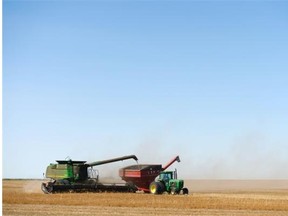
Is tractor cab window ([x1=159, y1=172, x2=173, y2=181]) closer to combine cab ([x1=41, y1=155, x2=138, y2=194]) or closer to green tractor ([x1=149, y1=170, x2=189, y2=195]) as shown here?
green tractor ([x1=149, y1=170, x2=189, y2=195])

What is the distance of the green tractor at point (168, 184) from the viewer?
35906 mm

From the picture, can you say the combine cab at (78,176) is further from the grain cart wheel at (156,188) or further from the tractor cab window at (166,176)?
the tractor cab window at (166,176)

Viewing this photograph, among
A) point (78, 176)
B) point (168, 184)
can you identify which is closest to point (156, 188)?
point (168, 184)

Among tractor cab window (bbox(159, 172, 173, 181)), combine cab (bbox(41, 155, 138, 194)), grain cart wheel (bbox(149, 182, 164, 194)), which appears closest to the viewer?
combine cab (bbox(41, 155, 138, 194))

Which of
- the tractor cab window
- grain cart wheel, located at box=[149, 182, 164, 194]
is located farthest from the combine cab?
the tractor cab window

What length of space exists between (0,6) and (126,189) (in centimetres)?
2600

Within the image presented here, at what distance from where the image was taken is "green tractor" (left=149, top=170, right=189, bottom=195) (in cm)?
3591

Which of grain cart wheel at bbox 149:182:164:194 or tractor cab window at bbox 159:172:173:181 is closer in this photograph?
grain cart wheel at bbox 149:182:164:194

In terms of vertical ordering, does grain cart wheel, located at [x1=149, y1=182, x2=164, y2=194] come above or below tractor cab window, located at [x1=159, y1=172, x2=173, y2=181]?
below

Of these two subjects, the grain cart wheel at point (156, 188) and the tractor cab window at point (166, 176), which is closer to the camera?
the grain cart wheel at point (156, 188)

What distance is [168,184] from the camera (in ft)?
121

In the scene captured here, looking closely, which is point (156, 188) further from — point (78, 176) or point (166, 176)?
point (78, 176)

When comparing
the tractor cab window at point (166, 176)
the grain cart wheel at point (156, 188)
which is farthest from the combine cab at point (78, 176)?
the tractor cab window at point (166, 176)

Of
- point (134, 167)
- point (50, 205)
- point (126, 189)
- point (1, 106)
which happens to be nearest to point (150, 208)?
point (50, 205)
